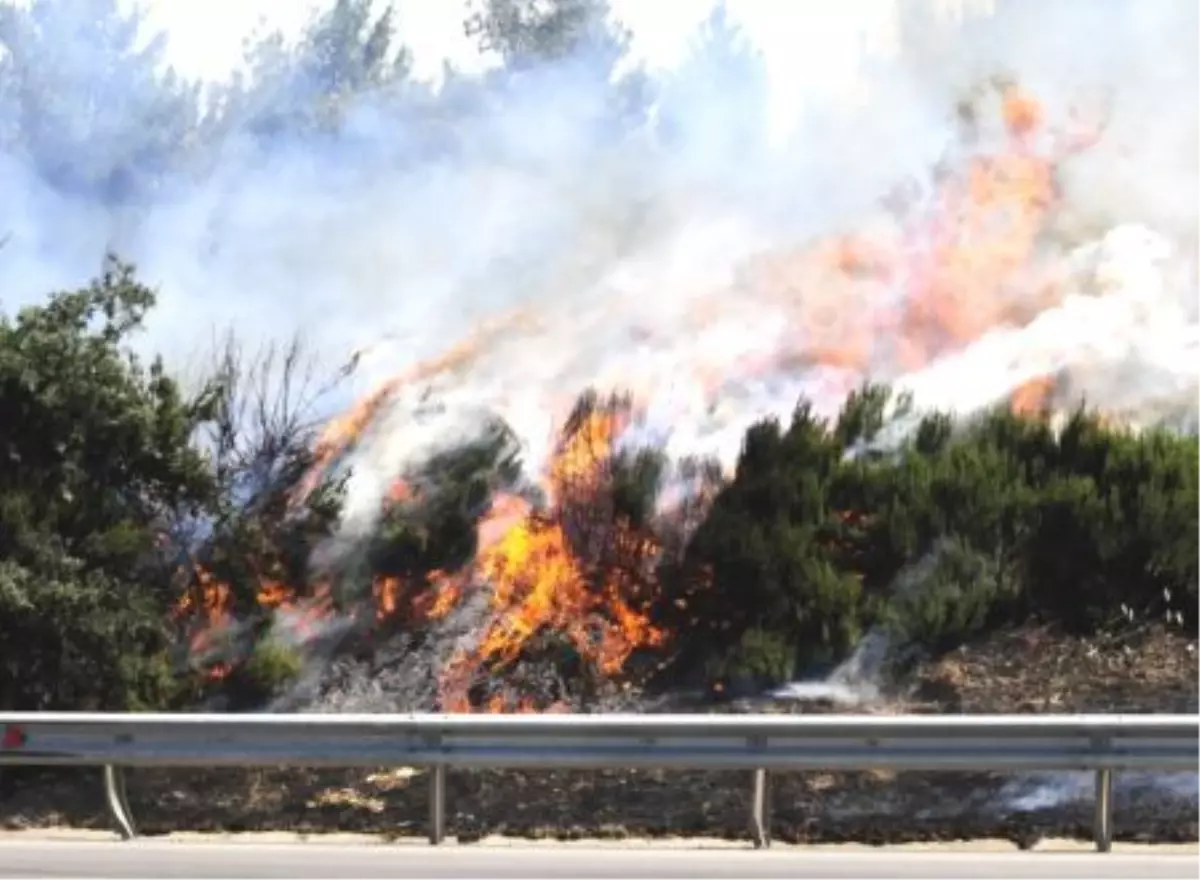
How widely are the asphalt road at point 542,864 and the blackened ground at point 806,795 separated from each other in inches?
54.2

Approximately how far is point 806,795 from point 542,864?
3.40m

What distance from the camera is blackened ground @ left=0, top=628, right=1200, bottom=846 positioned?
12609 millimetres

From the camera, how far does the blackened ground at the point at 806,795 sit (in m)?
12.6

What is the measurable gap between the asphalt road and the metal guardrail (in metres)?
0.50

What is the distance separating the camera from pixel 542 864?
10352 mm

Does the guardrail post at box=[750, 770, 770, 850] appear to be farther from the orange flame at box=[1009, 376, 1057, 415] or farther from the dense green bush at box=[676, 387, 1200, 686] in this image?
the orange flame at box=[1009, 376, 1057, 415]

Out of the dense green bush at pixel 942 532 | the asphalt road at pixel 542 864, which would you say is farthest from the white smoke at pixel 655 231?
the asphalt road at pixel 542 864

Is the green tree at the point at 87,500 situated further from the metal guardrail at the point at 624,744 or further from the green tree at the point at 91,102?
the green tree at the point at 91,102

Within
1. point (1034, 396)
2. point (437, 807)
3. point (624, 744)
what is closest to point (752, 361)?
point (1034, 396)

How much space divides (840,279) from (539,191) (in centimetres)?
337

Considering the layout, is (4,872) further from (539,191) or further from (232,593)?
(539,191)

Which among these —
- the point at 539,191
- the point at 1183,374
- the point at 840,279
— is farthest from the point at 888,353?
A: the point at 539,191

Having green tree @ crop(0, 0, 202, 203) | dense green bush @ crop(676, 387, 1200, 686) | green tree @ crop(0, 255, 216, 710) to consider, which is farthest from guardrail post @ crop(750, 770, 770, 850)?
green tree @ crop(0, 0, 202, 203)

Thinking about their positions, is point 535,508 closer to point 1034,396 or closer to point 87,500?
point 87,500
